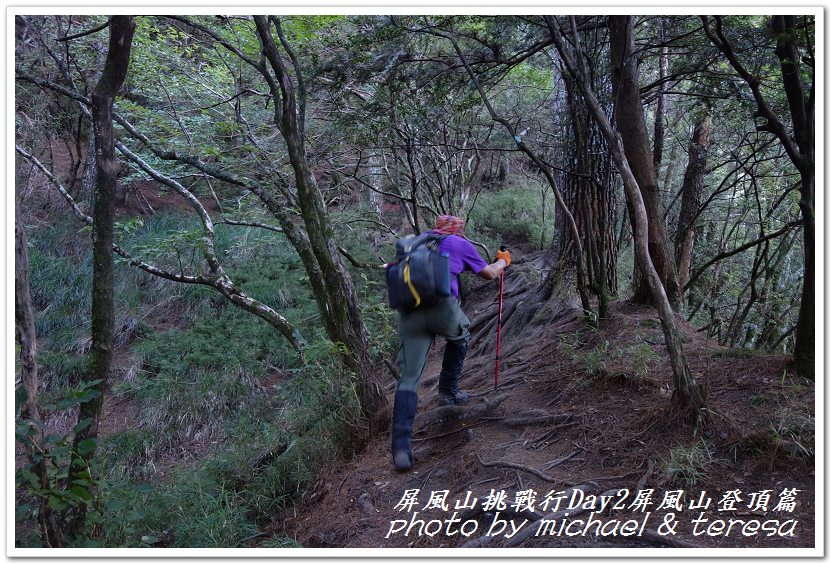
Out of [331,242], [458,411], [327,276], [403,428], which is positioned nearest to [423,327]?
[403,428]

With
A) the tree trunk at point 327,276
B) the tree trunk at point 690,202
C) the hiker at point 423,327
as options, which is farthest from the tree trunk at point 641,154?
the tree trunk at point 327,276

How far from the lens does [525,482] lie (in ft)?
12.1

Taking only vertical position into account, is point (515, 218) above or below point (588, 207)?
below

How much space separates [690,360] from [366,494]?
125 inches

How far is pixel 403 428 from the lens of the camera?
4238 mm

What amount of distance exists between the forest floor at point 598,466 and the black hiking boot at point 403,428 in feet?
0.46

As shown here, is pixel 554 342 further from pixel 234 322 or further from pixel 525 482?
pixel 234 322

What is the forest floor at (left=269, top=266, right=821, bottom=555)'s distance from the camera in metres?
3.01

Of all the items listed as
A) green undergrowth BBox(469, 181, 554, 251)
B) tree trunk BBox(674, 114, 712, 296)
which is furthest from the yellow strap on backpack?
green undergrowth BBox(469, 181, 554, 251)

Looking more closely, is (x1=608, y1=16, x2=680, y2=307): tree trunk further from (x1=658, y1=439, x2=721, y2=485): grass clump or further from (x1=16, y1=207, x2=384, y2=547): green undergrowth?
(x1=16, y1=207, x2=384, y2=547): green undergrowth

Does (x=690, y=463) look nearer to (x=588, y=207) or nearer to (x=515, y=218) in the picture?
(x=588, y=207)

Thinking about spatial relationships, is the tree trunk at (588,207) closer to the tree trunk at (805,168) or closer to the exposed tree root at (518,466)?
the tree trunk at (805,168)

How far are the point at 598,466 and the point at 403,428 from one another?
150cm
